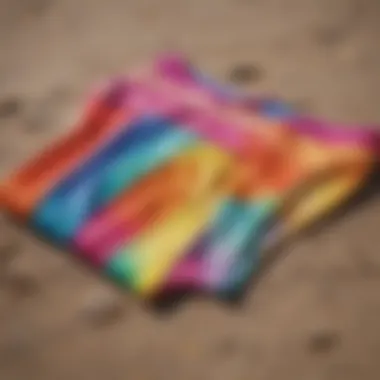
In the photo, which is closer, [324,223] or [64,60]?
[324,223]

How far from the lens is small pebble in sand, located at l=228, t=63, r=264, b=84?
5.60 ft

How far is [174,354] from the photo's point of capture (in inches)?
50.3

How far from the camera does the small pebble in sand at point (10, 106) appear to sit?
1680 millimetres

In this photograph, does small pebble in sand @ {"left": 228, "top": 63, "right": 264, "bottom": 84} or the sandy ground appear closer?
the sandy ground

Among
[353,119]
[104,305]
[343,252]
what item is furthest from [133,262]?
[353,119]

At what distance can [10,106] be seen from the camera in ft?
5.56

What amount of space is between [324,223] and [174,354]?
30cm

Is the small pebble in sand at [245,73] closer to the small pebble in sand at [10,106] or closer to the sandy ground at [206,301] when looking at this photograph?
the sandy ground at [206,301]

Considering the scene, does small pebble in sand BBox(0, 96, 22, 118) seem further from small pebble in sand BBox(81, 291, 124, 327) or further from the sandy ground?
small pebble in sand BBox(81, 291, 124, 327)

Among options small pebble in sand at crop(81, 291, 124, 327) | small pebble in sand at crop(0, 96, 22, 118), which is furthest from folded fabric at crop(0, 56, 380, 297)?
small pebble in sand at crop(0, 96, 22, 118)

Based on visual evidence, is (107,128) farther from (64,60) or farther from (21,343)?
(21,343)

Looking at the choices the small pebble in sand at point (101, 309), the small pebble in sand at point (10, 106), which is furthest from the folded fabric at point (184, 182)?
the small pebble in sand at point (10, 106)

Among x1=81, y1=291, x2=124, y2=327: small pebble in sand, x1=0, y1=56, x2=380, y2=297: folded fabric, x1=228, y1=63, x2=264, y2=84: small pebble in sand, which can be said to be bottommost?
x1=81, y1=291, x2=124, y2=327: small pebble in sand

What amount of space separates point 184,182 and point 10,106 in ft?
1.24
